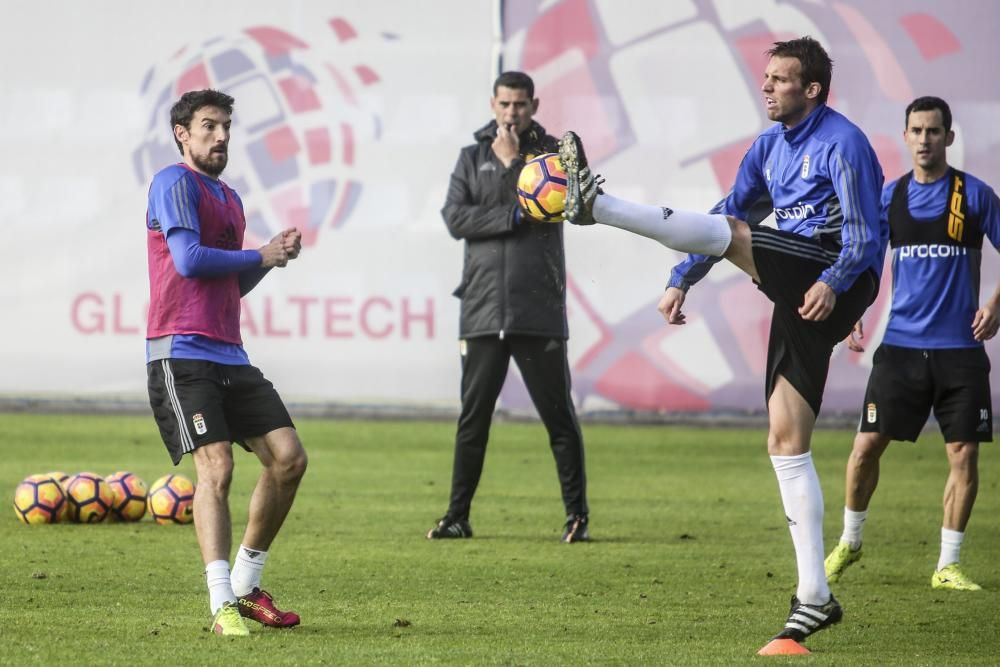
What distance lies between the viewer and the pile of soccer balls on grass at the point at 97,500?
9.28 meters

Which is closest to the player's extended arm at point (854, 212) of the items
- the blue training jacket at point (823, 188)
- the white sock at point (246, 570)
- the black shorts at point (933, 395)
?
the blue training jacket at point (823, 188)

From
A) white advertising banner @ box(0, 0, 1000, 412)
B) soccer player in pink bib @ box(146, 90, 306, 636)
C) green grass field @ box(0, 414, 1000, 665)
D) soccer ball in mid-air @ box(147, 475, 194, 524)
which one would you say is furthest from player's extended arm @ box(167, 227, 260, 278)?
white advertising banner @ box(0, 0, 1000, 412)

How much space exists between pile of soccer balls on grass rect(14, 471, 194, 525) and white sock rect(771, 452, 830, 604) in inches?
184

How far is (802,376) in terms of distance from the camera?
577cm

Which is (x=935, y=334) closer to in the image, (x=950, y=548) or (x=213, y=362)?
(x=950, y=548)

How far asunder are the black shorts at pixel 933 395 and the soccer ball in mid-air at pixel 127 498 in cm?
427

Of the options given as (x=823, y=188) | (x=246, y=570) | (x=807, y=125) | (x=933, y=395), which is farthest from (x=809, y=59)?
(x=246, y=570)

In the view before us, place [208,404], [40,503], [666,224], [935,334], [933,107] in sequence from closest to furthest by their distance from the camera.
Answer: [666,224] → [208,404] → [933,107] → [935,334] → [40,503]

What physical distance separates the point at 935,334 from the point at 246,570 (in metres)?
3.65

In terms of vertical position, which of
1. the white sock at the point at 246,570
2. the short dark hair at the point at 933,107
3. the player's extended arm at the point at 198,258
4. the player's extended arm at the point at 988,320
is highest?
the short dark hair at the point at 933,107

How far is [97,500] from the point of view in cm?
938

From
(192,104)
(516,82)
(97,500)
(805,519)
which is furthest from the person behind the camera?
(97,500)

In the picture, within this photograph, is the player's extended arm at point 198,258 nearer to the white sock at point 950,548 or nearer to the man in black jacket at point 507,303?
the man in black jacket at point 507,303

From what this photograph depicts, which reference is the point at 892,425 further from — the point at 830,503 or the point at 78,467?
the point at 78,467
